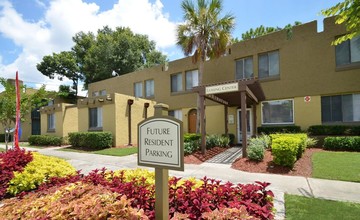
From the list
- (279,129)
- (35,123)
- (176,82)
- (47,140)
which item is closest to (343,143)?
(279,129)

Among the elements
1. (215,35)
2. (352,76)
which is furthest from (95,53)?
(352,76)

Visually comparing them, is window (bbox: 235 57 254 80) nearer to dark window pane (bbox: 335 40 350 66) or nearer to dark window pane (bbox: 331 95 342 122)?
dark window pane (bbox: 335 40 350 66)

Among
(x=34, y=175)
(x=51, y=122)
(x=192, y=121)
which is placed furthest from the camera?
(x=51, y=122)

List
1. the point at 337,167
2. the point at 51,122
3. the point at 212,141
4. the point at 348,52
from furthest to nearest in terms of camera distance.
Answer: the point at 51,122
the point at 212,141
the point at 348,52
the point at 337,167

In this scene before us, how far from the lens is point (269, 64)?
51.7 feet

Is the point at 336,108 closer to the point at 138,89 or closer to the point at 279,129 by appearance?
the point at 279,129

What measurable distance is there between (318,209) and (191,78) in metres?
15.6

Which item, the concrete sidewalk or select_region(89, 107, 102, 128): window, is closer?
the concrete sidewalk

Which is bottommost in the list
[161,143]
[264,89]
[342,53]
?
[161,143]

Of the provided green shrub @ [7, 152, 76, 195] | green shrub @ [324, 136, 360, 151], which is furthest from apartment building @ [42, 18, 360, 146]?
green shrub @ [7, 152, 76, 195]

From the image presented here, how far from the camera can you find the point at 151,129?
2.94 m

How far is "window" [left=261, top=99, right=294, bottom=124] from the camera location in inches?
590

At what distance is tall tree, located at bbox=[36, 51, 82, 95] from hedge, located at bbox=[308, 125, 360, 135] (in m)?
35.7

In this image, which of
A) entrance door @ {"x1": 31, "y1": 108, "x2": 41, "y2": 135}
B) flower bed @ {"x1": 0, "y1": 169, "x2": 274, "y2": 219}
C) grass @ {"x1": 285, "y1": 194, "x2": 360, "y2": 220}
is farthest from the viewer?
entrance door @ {"x1": 31, "y1": 108, "x2": 41, "y2": 135}
